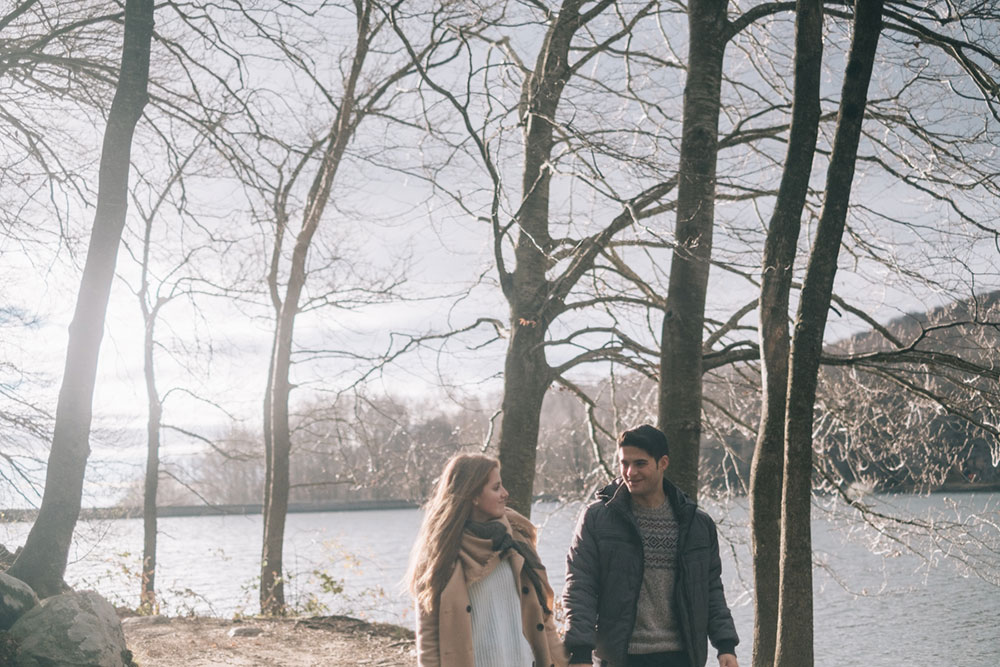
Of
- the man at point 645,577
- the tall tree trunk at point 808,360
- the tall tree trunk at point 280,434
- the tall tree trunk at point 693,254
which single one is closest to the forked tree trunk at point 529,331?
the tall tree trunk at point 693,254

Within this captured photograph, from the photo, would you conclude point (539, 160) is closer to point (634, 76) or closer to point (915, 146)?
point (634, 76)

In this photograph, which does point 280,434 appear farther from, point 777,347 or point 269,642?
point 777,347

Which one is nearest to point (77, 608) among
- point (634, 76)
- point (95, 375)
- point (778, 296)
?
point (95, 375)

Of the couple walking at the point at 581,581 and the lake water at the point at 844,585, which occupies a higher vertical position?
the couple walking at the point at 581,581

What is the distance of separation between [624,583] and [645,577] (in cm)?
12

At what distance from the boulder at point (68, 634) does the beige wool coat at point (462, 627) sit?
13.2 ft

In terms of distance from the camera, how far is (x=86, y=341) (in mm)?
7508

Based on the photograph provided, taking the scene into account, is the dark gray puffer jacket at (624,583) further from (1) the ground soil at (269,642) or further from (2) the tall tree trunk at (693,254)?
(1) the ground soil at (269,642)

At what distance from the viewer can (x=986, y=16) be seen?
278 inches

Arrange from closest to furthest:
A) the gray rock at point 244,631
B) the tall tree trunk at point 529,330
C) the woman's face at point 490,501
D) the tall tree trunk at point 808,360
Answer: the woman's face at point 490,501
the tall tree trunk at point 808,360
the tall tree trunk at point 529,330
the gray rock at point 244,631

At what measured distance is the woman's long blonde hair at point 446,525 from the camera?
350 cm

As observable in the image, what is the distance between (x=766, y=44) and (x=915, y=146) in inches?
74.0

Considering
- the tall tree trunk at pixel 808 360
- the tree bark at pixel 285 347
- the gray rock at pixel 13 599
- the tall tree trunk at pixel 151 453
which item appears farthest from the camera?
the tall tree trunk at pixel 151 453

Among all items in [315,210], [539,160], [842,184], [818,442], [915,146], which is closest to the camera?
[842,184]
